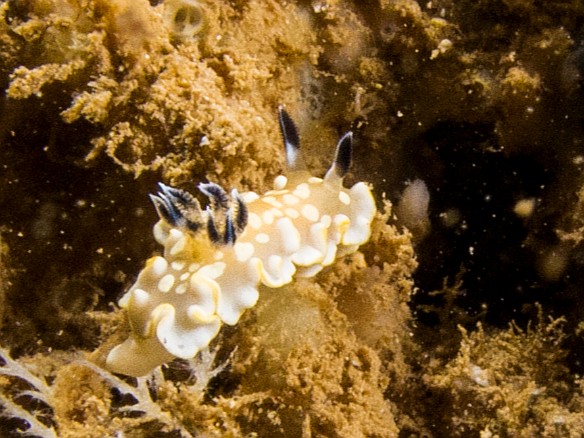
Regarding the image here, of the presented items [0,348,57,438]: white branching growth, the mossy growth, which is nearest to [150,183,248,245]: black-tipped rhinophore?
[0,348,57,438]: white branching growth

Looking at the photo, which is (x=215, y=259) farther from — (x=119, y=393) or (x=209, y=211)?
(x=119, y=393)

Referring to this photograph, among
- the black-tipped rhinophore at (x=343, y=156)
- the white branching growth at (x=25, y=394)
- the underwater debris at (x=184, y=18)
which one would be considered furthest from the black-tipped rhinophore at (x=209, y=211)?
the white branching growth at (x=25, y=394)

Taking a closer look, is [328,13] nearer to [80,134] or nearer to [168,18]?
[168,18]

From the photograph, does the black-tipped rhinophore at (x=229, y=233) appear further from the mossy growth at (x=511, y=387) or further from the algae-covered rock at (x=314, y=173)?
the mossy growth at (x=511, y=387)

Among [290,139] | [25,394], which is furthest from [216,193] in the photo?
[25,394]

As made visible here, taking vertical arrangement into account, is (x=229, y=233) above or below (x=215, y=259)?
above
